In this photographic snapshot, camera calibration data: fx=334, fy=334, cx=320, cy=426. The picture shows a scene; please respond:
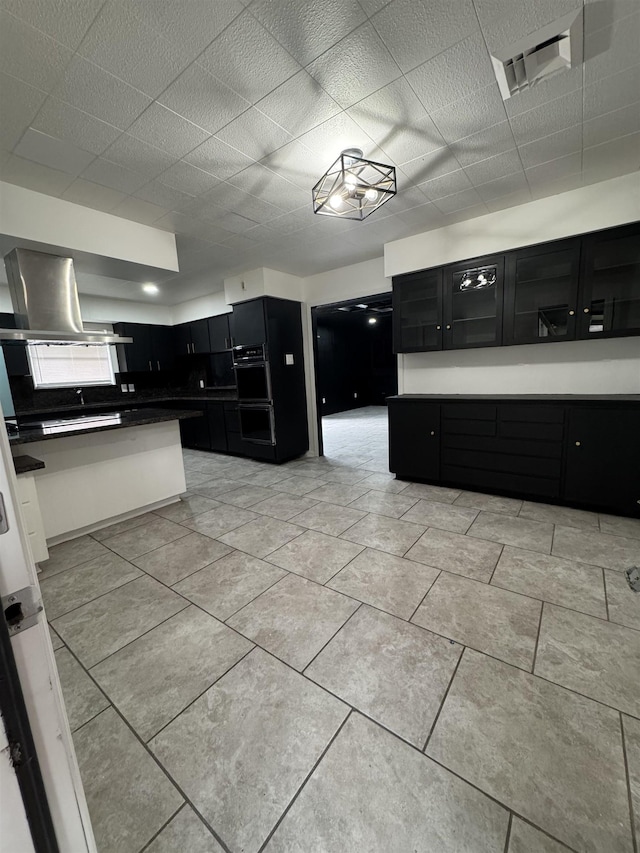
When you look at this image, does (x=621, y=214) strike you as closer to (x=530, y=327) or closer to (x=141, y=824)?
(x=530, y=327)

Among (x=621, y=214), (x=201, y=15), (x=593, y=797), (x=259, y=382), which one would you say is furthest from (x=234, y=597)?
(x=621, y=214)

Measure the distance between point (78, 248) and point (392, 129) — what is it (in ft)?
8.27

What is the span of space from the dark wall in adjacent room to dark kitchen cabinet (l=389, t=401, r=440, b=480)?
539 cm

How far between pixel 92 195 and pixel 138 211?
355 millimetres

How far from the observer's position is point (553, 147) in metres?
2.29

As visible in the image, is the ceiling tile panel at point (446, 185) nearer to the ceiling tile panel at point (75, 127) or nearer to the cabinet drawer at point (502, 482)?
the ceiling tile panel at point (75, 127)

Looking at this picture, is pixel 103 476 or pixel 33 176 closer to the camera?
pixel 33 176

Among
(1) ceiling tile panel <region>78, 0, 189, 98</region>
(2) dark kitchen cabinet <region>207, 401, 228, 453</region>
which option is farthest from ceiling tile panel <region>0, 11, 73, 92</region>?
(2) dark kitchen cabinet <region>207, 401, 228, 453</region>

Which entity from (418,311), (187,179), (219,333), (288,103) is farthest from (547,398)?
(219,333)

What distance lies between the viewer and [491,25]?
4.79 ft

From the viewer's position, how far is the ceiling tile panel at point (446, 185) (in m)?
2.58

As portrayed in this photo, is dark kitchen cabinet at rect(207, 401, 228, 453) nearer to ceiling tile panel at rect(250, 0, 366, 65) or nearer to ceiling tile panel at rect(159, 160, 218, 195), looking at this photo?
ceiling tile panel at rect(159, 160, 218, 195)

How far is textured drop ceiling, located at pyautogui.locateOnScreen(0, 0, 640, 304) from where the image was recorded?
140cm

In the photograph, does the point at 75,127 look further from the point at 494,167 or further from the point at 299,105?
the point at 494,167
